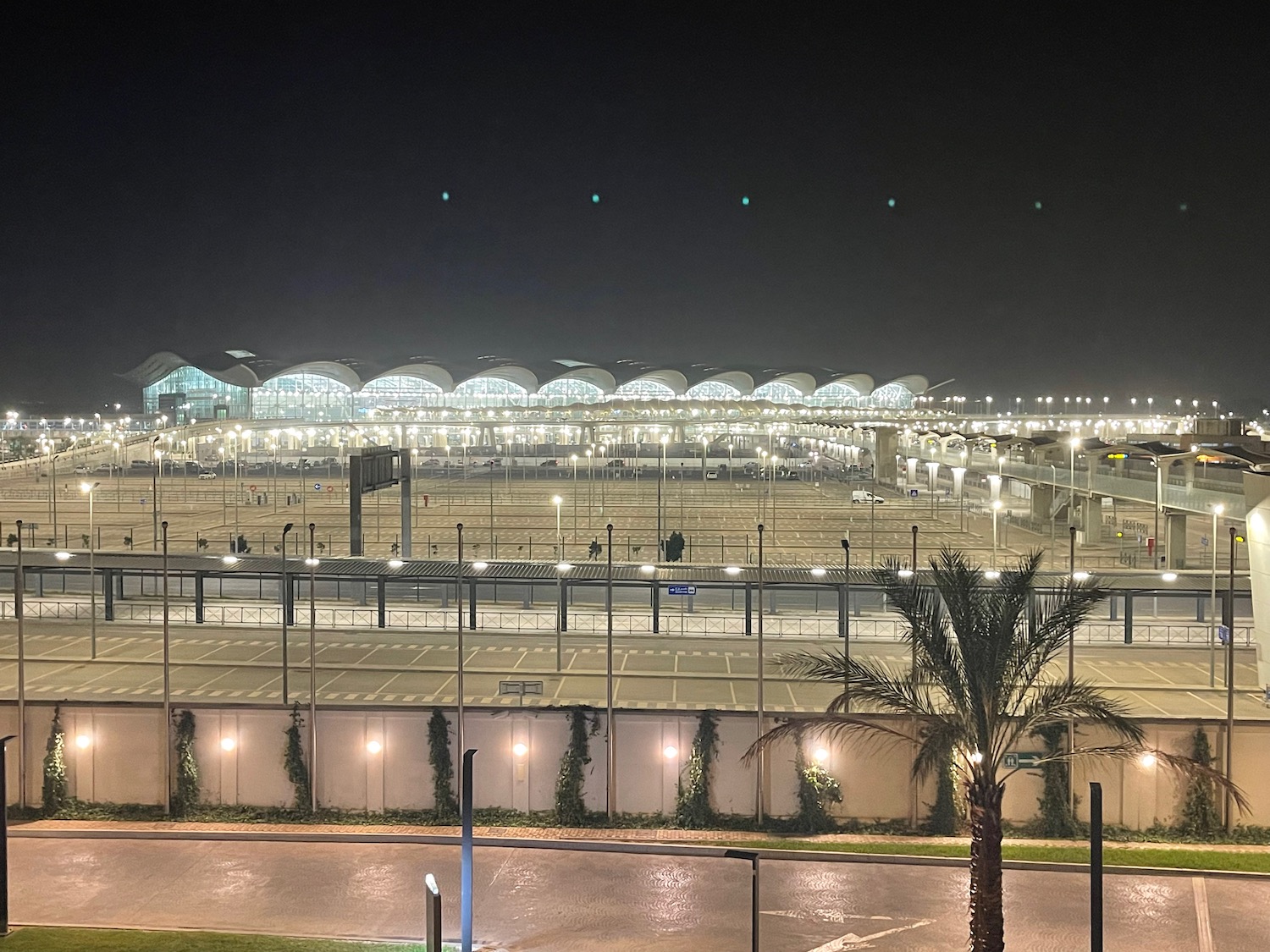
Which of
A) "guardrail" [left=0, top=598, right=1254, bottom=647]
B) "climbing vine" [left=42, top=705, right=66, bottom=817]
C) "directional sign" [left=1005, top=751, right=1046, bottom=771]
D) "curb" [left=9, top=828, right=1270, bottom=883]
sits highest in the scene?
"directional sign" [left=1005, top=751, right=1046, bottom=771]

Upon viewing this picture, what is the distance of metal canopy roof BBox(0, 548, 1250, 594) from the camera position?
23.3 m

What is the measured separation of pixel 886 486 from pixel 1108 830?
163 ft

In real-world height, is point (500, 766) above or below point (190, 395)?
below

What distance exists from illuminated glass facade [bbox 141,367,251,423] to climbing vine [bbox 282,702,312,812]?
10434cm

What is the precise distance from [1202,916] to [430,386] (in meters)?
117

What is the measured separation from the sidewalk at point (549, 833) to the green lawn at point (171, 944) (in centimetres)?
299

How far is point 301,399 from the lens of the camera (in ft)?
388

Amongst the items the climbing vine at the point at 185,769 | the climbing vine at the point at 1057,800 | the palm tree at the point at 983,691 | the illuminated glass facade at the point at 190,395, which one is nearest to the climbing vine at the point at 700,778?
the climbing vine at the point at 1057,800

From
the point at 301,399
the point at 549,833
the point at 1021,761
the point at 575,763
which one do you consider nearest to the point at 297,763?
the point at 549,833

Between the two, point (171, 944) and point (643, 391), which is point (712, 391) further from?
point (171, 944)

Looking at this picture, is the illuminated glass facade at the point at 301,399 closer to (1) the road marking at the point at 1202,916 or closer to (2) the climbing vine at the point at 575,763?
(2) the climbing vine at the point at 575,763

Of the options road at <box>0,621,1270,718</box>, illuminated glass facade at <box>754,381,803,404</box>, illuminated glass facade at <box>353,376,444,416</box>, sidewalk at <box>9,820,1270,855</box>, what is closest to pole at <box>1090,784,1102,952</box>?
sidewalk at <box>9,820,1270,855</box>

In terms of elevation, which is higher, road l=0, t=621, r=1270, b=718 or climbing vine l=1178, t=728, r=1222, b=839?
road l=0, t=621, r=1270, b=718

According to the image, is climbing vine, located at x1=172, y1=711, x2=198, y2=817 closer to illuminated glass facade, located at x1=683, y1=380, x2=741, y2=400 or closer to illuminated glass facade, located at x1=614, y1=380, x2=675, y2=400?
illuminated glass facade, located at x1=614, y1=380, x2=675, y2=400
